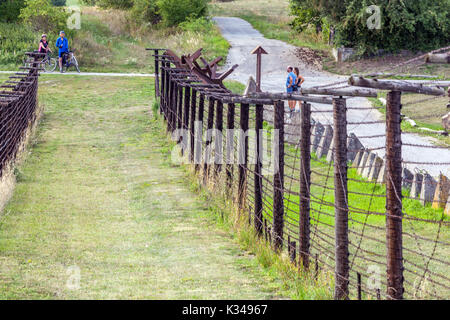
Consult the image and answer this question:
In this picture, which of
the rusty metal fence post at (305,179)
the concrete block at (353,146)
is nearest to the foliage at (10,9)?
the concrete block at (353,146)

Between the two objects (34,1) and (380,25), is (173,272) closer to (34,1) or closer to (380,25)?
(380,25)

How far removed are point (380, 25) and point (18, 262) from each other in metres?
27.2

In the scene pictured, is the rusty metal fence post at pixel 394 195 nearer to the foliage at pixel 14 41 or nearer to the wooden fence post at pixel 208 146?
the wooden fence post at pixel 208 146

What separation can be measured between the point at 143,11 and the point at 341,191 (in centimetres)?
3899

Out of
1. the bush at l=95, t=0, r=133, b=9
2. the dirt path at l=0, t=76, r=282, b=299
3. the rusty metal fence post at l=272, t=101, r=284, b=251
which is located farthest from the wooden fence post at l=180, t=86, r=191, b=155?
the bush at l=95, t=0, r=133, b=9

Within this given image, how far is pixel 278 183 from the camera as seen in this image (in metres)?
8.90

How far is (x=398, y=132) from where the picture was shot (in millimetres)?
6016

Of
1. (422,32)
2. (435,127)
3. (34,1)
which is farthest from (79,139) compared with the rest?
(422,32)

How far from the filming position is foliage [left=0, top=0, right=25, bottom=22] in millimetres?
37812

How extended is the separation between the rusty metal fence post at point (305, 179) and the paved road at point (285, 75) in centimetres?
742

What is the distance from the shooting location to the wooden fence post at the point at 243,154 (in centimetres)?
1016

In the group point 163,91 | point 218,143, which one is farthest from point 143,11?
point 218,143

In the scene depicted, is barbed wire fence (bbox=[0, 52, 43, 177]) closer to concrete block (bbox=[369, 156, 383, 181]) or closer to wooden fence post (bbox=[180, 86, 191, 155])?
wooden fence post (bbox=[180, 86, 191, 155])

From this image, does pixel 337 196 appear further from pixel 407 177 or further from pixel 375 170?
pixel 375 170
